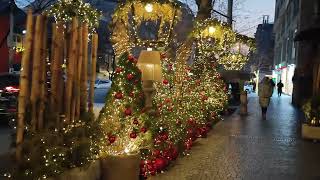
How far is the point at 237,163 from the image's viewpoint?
32.9 ft

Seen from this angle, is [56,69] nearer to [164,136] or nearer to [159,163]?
[159,163]

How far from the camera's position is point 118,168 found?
24.7ft

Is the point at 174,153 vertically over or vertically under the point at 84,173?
under

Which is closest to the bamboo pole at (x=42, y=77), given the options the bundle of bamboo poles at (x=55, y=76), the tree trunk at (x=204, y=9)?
the bundle of bamboo poles at (x=55, y=76)

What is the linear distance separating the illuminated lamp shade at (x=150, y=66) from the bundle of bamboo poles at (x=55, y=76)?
1.82 meters

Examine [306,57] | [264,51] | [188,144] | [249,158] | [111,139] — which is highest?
[264,51]

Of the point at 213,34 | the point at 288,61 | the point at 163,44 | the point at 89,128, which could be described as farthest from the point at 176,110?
the point at 288,61

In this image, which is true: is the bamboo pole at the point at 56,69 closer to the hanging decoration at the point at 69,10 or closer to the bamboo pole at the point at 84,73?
the bamboo pole at the point at 84,73

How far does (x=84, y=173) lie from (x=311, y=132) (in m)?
8.81

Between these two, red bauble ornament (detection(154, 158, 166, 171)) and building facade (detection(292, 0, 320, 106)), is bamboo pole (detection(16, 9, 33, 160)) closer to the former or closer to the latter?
red bauble ornament (detection(154, 158, 166, 171))

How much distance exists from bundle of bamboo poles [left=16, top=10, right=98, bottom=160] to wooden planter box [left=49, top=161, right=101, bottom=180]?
58 centimetres

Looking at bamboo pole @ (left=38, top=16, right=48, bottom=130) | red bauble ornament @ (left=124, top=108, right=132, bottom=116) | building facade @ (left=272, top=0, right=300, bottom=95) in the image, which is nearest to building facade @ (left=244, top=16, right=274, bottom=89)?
building facade @ (left=272, top=0, right=300, bottom=95)

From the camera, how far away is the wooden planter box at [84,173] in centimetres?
611

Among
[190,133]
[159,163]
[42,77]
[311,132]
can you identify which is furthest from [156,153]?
[311,132]
